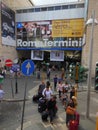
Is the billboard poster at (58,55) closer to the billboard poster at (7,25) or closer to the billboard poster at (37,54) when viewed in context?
the billboard poster at (37,54)

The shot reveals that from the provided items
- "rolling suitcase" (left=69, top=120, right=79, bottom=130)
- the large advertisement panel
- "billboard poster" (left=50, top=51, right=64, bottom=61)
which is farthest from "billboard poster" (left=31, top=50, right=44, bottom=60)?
"rolling suitcase" (left=69, top=120, right=79, bottom=130)

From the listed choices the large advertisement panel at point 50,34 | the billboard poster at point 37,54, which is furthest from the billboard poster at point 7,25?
the billboard poster at point 37,54

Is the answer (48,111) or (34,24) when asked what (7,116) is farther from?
(34,24)

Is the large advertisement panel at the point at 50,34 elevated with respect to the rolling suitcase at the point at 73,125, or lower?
elevated

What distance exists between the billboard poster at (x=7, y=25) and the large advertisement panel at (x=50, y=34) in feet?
6.65

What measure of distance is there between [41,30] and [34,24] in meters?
2.06

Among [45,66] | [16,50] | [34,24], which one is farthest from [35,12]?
[45,66]

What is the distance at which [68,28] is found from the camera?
37344 mm

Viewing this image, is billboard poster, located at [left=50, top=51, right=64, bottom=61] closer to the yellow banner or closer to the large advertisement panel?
the large advertisement panel

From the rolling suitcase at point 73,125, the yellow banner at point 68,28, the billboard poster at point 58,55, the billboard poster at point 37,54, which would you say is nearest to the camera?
the rolling suitcase at point 73,125

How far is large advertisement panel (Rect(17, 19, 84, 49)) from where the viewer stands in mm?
36969

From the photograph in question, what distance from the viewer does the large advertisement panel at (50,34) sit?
37.0 meters

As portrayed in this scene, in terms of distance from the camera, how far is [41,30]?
3903 cm

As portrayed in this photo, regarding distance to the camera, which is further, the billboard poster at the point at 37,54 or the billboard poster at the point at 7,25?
the billboard poster at the point at 37,54
